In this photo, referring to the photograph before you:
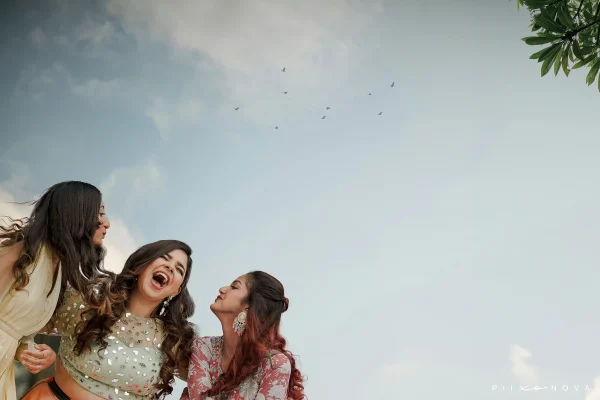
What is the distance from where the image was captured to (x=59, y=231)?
8.06ft

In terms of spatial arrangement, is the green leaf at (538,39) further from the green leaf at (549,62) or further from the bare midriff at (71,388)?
the bare midriff at (71,388)

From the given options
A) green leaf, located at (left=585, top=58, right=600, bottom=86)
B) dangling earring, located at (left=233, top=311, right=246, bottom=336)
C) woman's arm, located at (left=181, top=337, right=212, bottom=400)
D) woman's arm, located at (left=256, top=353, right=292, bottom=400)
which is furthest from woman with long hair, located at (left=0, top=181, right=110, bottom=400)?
green leaf, located at (left=585, top=58, right=600, bottom=86)

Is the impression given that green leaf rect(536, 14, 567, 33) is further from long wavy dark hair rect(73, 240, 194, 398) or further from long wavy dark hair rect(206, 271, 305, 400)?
long wavy dark hair rect(73, 240, 194, 398)

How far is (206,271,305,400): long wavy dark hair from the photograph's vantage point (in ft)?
8.48

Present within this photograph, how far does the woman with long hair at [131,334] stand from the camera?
253 cm

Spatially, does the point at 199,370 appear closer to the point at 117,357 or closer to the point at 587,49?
the point at 117,357

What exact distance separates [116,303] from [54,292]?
283mm

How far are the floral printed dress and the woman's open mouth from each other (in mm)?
310

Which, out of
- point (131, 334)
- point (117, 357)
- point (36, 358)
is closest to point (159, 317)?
point (131, 334)

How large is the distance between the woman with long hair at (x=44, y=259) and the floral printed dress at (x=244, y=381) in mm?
516

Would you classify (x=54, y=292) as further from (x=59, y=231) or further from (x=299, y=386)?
(x=299, y=386)

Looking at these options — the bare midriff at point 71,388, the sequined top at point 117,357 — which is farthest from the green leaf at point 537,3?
the bare midriff at point 71,388

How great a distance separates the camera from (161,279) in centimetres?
272

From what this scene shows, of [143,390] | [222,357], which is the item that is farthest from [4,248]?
[222,357]
